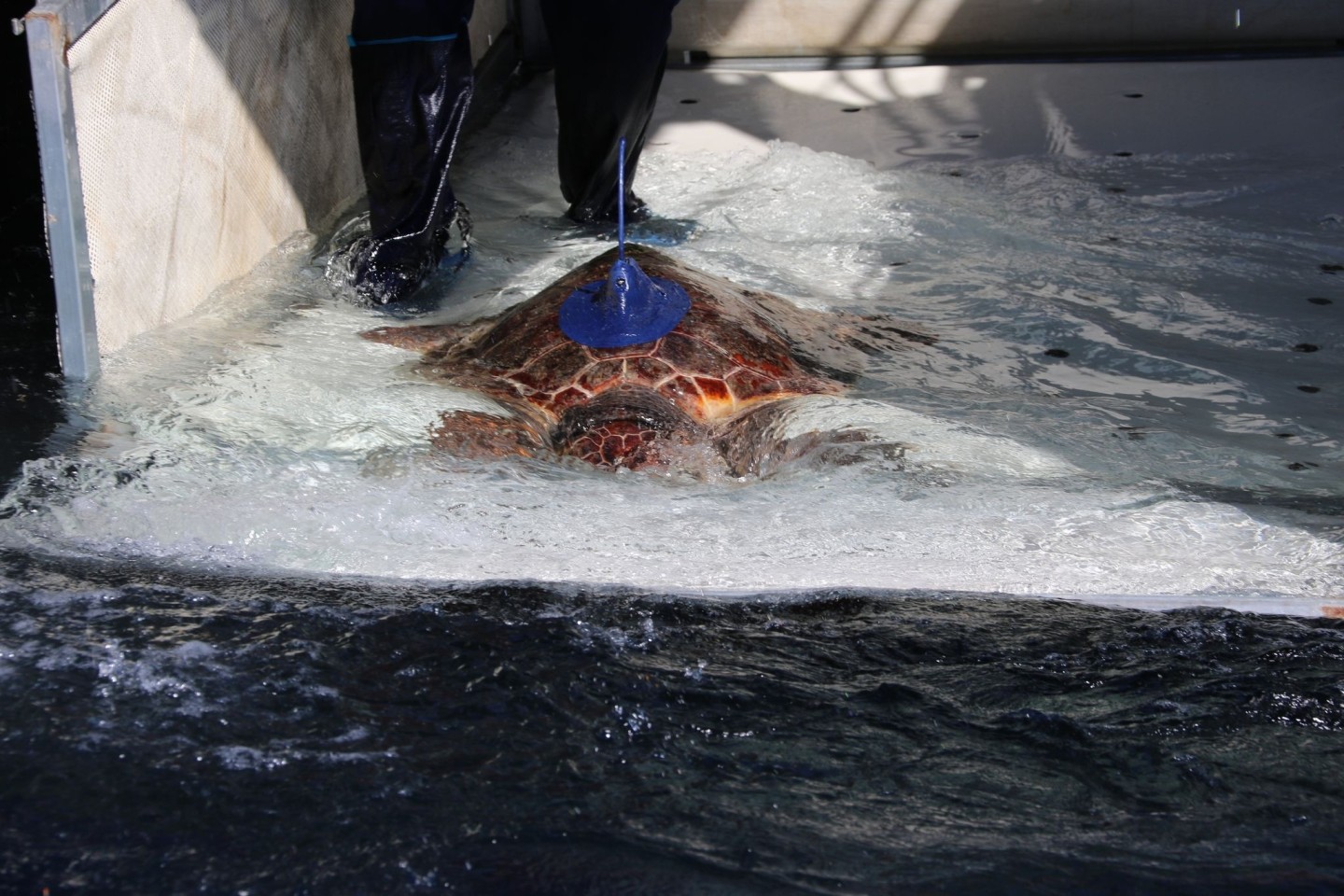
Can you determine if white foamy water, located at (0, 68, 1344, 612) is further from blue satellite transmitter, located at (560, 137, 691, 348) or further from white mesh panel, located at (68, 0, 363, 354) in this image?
blue satellite transmitter, located at (560, 137, 691, 348)

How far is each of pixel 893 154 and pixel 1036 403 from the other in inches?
121

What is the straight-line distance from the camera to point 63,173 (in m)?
3.66

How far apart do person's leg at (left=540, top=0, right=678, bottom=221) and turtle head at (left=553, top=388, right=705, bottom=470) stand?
2101mm

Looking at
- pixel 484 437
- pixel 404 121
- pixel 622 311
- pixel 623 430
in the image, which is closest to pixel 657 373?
pixel 622 311

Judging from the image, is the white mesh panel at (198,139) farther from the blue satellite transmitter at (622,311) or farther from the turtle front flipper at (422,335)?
the blue satellite transmitter at (622,311)

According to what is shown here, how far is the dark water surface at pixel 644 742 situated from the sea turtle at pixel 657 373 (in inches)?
36.4

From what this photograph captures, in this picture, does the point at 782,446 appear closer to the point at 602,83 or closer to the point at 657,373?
the point at 657,373

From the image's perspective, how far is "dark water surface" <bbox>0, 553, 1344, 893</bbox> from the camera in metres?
1.90

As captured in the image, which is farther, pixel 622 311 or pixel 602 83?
pixel 602 83

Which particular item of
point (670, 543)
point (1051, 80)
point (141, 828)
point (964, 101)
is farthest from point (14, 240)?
point (1051, 80)

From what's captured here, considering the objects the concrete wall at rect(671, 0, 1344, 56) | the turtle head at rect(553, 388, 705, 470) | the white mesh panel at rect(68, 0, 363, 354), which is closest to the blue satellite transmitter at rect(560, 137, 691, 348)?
the turtle head at rect(553, 388, 705, 470)

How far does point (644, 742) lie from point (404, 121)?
3.45 meters

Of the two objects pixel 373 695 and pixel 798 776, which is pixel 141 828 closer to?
pixel 373 695

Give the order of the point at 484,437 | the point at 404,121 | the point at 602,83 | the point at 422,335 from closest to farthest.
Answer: the point at 484,437, the point at 422,335, the point at 404,121, the point at 602,83
